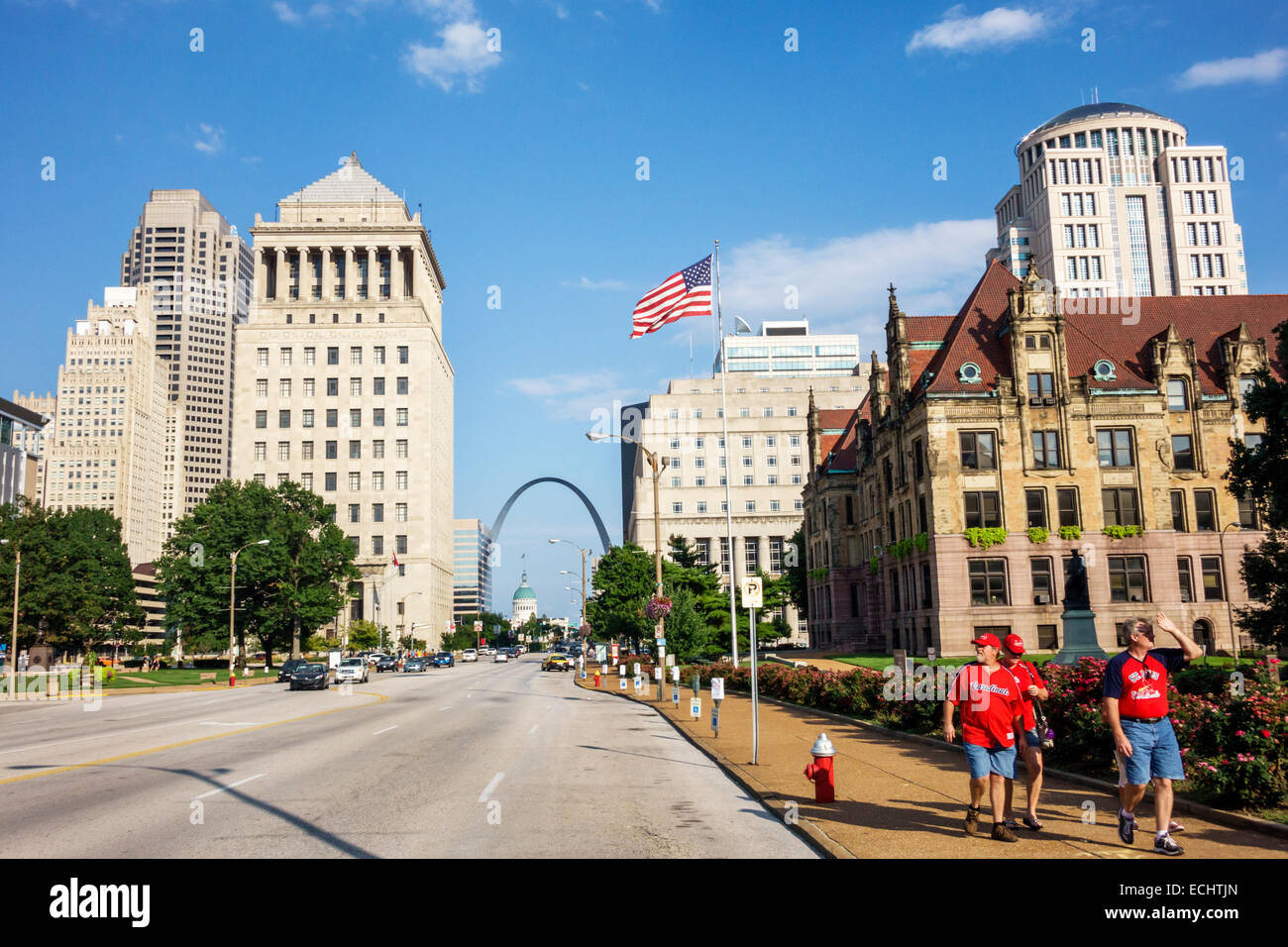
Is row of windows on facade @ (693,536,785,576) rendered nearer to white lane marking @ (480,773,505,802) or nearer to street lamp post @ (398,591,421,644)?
street lamp post @ (398,591,421,644)

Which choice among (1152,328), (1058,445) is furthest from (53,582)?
(1152,328)

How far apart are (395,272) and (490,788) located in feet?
381

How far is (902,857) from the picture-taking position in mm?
9031

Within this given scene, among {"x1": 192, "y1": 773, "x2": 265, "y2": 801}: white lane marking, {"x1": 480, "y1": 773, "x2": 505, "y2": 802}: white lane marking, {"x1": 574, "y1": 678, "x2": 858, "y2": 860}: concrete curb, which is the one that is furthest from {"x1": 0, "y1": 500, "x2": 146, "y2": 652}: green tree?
{"x1": 480, "y1": 773, "x2": 505, "y2": 802}: white lane marking

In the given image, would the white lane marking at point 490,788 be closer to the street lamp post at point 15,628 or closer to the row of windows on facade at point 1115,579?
the street lamp post at point 15,628

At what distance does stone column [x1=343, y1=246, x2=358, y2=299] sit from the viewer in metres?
123

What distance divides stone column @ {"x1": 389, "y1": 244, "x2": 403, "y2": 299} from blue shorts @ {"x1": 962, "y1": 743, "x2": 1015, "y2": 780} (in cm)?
11991

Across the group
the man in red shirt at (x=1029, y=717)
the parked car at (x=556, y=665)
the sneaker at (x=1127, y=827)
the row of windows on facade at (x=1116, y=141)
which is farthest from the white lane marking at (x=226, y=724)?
the row of windows on facade at (x=1116, y=141)

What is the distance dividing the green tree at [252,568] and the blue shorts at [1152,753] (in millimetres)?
75434

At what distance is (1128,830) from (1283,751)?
302cm

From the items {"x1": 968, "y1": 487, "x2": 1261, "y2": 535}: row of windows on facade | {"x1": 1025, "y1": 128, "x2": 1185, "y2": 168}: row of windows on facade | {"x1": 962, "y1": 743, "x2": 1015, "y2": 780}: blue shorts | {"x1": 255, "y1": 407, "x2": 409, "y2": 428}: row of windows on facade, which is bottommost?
{"x1": 962, "y1": 743, "x2": 1015, "y2": 780}: blue shorts

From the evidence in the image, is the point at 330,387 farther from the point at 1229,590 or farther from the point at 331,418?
the point at 1229,590
